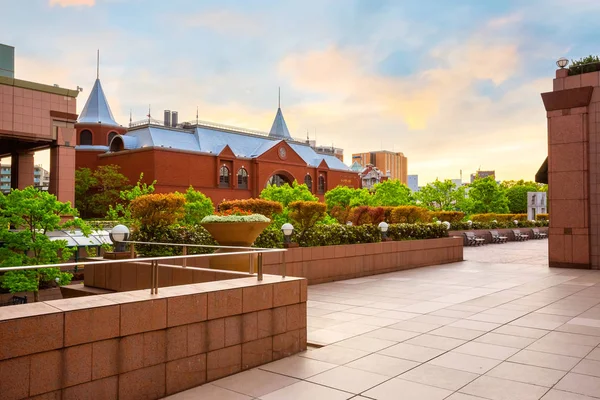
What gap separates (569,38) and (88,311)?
18.4 metres

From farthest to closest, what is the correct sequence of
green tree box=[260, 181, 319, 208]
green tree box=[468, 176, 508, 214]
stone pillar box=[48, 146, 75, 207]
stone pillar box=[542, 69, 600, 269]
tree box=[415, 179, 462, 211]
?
1. green tree box=[468, 176, 508, 214]
2. tree box=[415, 179, 462, 211]
3. green tree box=[260, 181, 319, 208]
4. stone pillar box=[48, 146, 75, 207]
5. stone pillar box=[542, 69, 600, 269]

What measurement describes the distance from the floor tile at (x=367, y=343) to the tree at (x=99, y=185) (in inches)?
1659

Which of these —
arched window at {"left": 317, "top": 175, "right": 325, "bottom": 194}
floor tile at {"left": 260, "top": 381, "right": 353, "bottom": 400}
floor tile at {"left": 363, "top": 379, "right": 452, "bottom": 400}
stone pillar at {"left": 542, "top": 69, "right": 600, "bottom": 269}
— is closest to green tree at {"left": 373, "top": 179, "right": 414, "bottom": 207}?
arched window at {"left": 317, "top": 175, "right": 325, "bottom": 194}

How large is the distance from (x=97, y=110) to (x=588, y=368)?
55001mm

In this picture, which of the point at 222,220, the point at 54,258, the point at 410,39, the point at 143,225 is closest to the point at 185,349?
the point at 222,220

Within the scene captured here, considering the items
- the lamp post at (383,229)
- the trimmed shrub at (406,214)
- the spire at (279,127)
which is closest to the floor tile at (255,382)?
the lamp post at (383,229)

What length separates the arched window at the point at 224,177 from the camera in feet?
169

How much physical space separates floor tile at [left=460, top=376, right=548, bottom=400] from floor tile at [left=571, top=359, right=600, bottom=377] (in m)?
0.88

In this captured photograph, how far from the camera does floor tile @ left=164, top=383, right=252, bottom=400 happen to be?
4926 millimetres

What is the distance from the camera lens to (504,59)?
17.2 meters

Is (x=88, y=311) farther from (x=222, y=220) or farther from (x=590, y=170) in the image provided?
(x=590, y=170)

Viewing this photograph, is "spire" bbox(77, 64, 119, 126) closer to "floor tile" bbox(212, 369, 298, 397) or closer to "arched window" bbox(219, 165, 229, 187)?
"arched window" bbox(219, 165, 229, 187)

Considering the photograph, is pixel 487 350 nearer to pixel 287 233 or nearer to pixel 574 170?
pixel 287 233

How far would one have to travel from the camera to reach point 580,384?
521 centimetres
